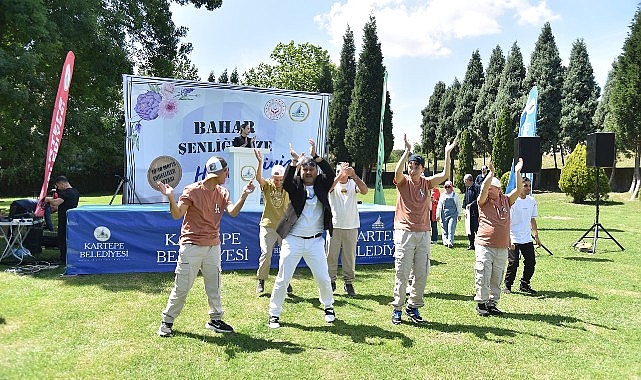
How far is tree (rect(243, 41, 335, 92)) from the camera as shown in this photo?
43875mm

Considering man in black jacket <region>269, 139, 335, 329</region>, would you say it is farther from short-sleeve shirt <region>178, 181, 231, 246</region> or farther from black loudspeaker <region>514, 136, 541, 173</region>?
black loudspeaker <region>514, 136, 541, 173</region>

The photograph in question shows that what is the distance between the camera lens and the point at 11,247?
846cm

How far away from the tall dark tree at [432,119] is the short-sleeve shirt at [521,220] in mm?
35499

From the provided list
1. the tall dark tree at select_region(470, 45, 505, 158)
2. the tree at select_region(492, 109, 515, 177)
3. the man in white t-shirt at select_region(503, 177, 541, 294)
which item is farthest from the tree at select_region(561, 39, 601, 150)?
the man in white t-shirt at select_region(503, 177, 541, 294)

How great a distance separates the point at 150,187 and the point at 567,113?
27292 mm

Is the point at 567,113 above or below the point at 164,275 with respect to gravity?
above

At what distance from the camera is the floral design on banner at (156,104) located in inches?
410

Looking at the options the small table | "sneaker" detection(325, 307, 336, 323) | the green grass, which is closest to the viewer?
the green grass

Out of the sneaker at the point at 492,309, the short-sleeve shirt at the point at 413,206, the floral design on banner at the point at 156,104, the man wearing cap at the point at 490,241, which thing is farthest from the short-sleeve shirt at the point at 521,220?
the floral design on banner at the point at 156,104

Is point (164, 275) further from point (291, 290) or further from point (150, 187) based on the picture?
point (150, 187)

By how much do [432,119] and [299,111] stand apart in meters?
32.1

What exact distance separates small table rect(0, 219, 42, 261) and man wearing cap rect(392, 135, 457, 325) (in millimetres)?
5993

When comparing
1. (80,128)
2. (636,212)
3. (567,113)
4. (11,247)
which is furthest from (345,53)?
(11,247)

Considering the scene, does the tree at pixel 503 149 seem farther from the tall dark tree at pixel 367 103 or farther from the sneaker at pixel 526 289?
the sneaker at pixel 526 289
